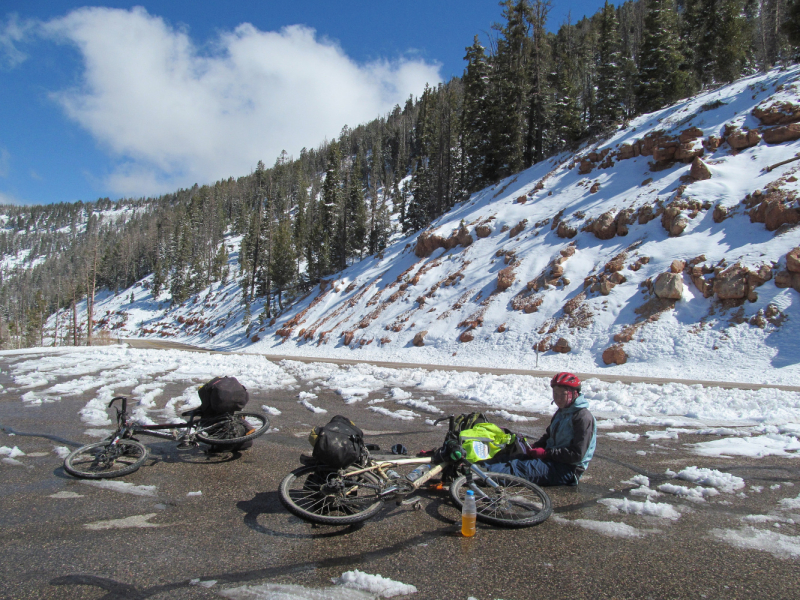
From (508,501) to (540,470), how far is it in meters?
0.68

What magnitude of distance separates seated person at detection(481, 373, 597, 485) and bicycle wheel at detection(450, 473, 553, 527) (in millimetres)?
240

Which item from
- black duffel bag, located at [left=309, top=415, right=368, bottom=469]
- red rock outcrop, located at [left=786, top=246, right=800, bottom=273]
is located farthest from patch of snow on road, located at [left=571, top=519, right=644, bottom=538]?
red rock outcrop, located at [left=786, top=246, right=800, bottom=273]

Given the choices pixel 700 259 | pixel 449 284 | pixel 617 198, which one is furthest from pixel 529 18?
pixel 700 259

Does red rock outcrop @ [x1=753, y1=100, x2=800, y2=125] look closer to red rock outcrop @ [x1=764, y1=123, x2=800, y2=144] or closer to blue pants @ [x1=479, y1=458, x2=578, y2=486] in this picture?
red rock outcrop @ [x1=764, y1=123, x2=800, y2=144]

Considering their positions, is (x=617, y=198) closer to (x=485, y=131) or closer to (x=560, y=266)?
(x=560, y=266)

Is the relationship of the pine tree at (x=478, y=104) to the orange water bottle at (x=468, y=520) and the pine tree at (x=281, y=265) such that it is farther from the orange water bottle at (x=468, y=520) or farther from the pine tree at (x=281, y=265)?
the orange water bottle at (x=468, y=520)

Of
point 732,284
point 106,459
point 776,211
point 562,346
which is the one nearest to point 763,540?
point 106,459

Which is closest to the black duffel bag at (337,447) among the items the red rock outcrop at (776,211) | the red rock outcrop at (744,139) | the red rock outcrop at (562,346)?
the red rock outcrop at (562,346)

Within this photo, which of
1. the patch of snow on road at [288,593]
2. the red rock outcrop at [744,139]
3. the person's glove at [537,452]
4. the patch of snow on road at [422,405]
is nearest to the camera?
the patch of snow on road at [288,593]

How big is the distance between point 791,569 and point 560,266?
1960cm

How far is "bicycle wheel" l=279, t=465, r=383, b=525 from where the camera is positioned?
3.82 metres

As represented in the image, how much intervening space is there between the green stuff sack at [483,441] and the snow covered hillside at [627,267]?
12508 millimetres

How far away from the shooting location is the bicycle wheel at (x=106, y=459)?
16.2 feet

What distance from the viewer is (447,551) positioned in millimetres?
3438
